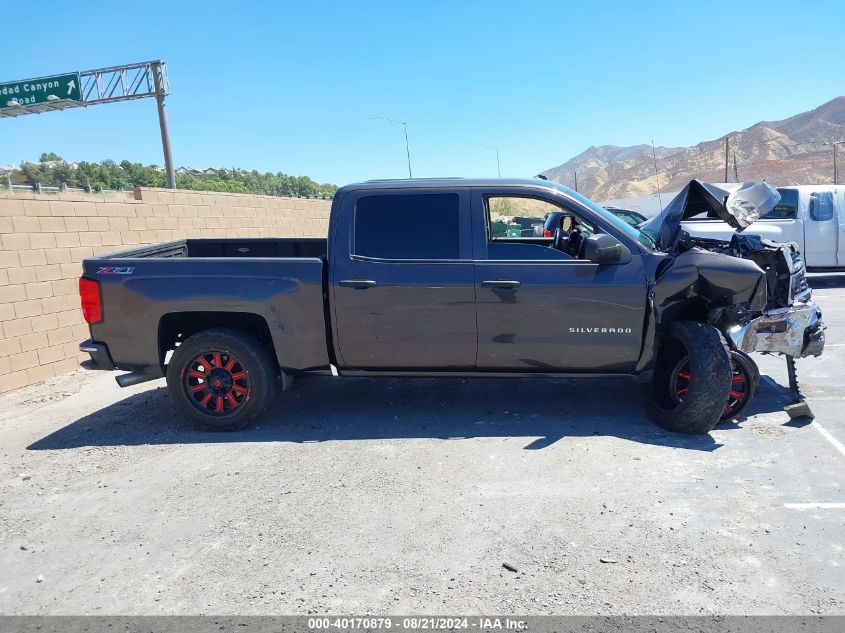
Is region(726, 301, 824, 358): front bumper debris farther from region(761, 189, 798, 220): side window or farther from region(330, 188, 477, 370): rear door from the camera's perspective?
region(761, 189, 798, 220): side window

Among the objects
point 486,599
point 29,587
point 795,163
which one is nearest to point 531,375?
point 486,599

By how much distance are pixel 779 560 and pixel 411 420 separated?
9.65 feet

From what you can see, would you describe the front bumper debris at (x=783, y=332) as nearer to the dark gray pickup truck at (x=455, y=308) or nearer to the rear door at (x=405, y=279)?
the dark gray pickup truck at (x=455, y=308)

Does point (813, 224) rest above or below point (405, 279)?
below

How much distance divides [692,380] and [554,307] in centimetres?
119

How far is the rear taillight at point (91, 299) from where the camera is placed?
5.02 meters

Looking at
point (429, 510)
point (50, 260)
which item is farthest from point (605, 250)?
point (50, 260)

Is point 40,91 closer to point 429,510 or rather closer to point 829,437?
point 429,510

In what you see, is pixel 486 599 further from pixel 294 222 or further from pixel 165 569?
pixel 294 222

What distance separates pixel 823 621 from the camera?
266 centimetres

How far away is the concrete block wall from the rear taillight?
2.30 m

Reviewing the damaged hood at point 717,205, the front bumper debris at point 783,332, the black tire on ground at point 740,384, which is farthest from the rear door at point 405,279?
the front bumper debris at point 783,332

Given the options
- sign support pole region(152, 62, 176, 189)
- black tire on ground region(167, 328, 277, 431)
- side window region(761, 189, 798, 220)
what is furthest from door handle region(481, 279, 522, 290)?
sign support pole region(152, 62, 176, 189)

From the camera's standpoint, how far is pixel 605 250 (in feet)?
15.2
